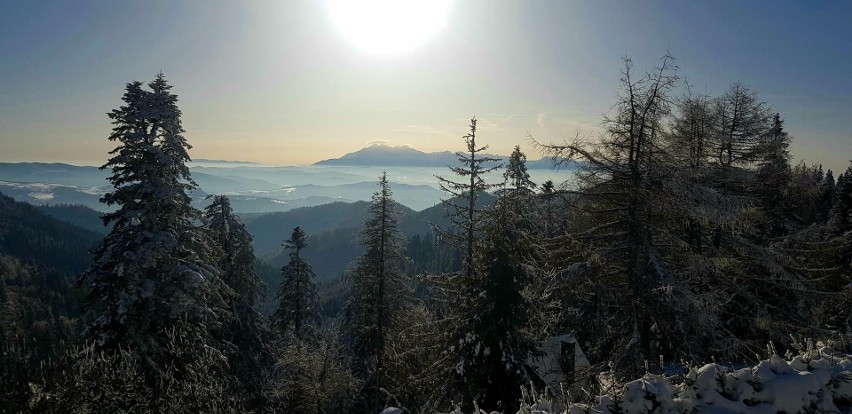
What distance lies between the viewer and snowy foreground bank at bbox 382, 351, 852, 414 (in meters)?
4.54

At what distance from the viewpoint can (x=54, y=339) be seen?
9519 cm

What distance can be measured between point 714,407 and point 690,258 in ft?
19.8

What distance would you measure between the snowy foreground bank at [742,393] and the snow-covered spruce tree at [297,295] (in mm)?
26920

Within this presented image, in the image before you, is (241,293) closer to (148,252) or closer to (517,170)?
(148,252)

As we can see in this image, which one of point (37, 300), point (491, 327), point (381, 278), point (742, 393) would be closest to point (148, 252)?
point (491, 327)

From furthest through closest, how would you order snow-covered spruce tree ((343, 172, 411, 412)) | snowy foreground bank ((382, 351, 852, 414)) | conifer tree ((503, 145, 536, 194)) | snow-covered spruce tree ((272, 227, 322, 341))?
snow-covered spruce tree ((272, 227, 322, 341)) → conifer tree ((503, 145, 536, 194)) → snow-covered spruce tree ((343, 172, 411, 412)) → snowy foreground bank ((382, 351, 852, 414))

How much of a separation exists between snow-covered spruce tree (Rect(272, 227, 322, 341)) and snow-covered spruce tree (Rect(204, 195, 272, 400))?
9.51 ft

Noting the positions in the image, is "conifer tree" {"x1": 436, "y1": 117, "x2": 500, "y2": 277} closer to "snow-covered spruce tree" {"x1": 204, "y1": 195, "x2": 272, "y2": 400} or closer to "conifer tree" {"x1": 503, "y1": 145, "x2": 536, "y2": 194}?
"conifer tree" {"x1": 503, "y1": 145, "x2": 536, "y2": 194}

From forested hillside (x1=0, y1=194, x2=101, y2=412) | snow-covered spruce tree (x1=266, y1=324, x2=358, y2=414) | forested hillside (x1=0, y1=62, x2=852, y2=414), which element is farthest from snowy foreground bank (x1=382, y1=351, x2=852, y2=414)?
forested hillside (x1=0, y1=194, x2=101, y2=412)

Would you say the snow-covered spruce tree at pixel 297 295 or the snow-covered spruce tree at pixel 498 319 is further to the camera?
the snow-covered spruce tree at pixel 297 295

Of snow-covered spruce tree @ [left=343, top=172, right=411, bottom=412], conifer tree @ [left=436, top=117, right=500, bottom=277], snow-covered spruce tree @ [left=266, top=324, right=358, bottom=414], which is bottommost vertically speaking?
snow-covered spruce tree @ [left=266, top=324, right=358, bottom=414]

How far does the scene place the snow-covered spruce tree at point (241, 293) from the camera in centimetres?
2273

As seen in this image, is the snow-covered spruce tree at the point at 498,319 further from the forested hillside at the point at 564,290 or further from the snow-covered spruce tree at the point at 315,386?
the snow-covered spruce tree at the point at 315,386

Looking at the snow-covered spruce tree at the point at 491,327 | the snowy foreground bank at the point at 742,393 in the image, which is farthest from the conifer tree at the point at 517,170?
the snowy foreground bank at the point at 742,393
